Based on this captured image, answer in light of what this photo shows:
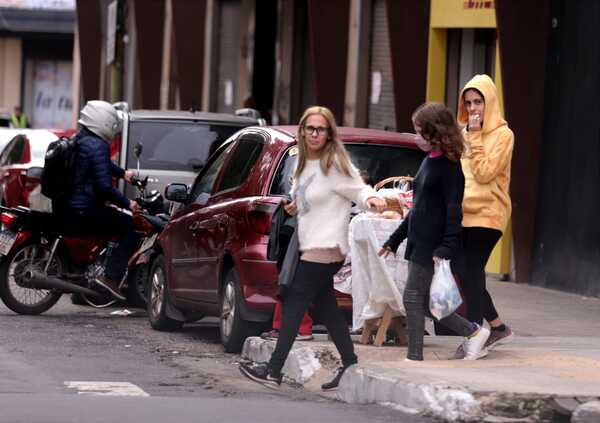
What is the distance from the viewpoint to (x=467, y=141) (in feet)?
34.3

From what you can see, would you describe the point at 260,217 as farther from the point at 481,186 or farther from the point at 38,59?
the point at 38,59

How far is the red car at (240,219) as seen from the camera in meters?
11.4

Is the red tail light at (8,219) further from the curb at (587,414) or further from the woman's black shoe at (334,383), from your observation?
the curb at (587,414)

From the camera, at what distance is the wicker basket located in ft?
35.6

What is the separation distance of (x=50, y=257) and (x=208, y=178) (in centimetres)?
202

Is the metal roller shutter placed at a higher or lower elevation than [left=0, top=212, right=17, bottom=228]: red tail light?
higher

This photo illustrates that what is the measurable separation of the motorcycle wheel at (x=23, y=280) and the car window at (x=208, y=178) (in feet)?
6.00

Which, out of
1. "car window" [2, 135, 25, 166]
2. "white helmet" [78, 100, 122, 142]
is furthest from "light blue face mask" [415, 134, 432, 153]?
"car window" [2, 135, 25, 166]

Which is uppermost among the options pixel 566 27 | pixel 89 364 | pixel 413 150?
pixel 566 27

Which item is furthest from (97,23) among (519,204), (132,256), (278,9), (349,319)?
(349,319)

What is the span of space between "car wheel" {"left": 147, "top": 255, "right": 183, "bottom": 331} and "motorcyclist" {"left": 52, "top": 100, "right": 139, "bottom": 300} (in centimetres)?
52

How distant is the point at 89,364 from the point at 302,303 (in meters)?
2.04

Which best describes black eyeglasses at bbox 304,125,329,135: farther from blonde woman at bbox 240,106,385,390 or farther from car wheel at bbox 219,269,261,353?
car wheel at bbox 219,269,261,353

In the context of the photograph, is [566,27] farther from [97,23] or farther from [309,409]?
[97,23]
